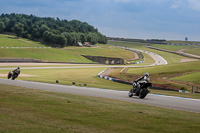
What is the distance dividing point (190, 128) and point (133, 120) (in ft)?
7.65

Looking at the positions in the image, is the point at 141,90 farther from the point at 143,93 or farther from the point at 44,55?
the point at 44,55

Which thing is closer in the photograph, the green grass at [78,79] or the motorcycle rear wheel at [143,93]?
the motorcycle rear wheel at [143,93]

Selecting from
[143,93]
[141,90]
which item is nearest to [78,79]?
[141,90]

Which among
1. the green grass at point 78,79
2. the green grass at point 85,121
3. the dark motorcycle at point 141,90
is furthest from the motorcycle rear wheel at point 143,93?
the green grass at point 78,79

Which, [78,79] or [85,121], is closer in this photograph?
[85,121]

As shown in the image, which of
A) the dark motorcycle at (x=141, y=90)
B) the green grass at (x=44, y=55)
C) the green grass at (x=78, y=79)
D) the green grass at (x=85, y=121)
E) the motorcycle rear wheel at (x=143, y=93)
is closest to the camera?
the green grass at (x=85, y=121)

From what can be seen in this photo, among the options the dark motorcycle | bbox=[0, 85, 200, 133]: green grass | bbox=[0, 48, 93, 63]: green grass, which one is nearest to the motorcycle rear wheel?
the dark motorcycle

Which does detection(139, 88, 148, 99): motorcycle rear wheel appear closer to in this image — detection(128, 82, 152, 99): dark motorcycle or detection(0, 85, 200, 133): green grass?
detection(128, 82, 152, 99): dark motorcycle

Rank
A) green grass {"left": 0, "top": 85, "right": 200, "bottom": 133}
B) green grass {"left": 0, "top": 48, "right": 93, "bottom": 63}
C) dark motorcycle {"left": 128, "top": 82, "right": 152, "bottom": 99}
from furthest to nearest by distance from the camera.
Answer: green grass {"left": 0, "top": 48, "right": 93, "bottom": 63} < dark motorcycle {"left": 128, "top": 82, "right": 152, "bottom": 99} < green grass {"left": 0, "top": 85, "right": 200, "bottom": 133}

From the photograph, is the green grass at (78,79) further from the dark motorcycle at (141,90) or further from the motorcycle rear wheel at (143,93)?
the motorcycle rear wheel at (143,93)

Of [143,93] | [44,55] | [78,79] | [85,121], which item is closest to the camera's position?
[85,121]

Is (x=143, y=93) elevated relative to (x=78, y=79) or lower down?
elevated

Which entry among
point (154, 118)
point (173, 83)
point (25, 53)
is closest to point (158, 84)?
point (173, 83)

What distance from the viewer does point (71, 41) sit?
17488 centimetres
